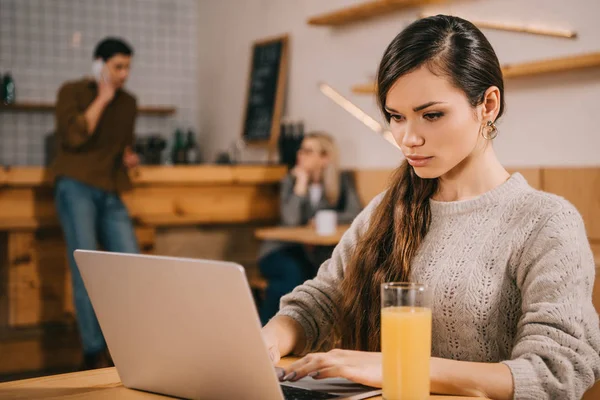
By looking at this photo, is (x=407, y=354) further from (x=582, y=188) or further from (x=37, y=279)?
(x=37, y=279)

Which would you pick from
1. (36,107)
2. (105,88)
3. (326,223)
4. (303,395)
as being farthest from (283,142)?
(303,395)

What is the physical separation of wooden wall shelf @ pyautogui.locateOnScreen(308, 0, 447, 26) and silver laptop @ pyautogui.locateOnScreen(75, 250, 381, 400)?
2.95 m

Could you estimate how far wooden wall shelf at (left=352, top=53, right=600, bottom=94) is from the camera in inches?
116

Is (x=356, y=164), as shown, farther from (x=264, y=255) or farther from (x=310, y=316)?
(x=310, y=316)

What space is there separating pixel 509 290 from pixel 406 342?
395 mm

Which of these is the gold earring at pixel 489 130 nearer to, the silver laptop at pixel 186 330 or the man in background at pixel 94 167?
the silver laptop at pixel 186 330

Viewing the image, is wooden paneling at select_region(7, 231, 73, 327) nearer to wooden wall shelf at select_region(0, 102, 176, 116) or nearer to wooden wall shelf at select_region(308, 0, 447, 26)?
wooden wall shelf at select_region(0, 102, 176, 116)

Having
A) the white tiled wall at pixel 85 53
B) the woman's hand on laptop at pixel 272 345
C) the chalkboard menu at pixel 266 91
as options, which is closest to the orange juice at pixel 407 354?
the woman's hand on laptop at pixel 272 345

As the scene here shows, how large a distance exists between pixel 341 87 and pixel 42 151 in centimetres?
229

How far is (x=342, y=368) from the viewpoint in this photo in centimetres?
109

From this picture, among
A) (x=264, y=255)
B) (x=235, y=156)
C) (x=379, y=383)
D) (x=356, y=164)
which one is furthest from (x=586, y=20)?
(x=235, y=156)

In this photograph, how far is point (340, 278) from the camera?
1544 mm

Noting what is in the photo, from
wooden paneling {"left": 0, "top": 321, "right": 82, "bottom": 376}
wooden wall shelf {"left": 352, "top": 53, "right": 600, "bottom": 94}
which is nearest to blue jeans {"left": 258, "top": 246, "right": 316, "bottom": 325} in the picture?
wooden paneling {"left": 0, "top": 321, "right": 82, "bottom": 376}

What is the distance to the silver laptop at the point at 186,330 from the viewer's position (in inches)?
37.3
